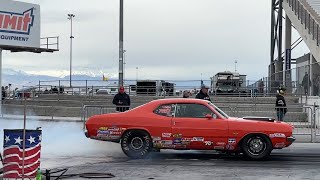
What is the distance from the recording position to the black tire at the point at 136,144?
12367 mm

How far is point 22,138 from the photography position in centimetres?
821

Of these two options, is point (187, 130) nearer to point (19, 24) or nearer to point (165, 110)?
point (165, 110)

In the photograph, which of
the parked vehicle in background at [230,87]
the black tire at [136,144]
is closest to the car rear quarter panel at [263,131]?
the black tire at [136,144]

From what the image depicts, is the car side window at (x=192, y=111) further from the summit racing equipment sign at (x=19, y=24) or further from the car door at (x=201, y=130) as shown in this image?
the summit racing equipment sign at (x=19, y=24)

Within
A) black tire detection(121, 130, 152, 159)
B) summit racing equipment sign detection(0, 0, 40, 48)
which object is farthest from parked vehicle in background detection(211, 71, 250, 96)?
black tire detection(121, 130, 152, 159)

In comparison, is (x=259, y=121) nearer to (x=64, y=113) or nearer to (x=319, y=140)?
(x=319, y=140)

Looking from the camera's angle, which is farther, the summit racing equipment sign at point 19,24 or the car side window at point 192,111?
the summit racing equipment sign at point 19,24

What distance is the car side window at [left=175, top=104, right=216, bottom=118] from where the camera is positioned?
1239 centimetres

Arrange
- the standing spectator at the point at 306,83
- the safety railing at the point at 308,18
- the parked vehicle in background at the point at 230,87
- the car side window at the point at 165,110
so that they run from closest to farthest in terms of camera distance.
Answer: the car side window at the point at 165,110, the standing spectator at the point at 306,83, the safety railing at the point at 308,18, the parked vehicle in background at the point at 230,87

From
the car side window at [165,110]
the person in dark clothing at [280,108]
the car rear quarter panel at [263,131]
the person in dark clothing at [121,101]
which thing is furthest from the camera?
the person in dark clothing at [280,108]

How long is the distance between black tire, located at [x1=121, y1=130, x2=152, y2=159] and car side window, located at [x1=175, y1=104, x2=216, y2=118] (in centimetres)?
93

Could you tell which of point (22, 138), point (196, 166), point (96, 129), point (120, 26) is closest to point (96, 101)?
point (120, 26)

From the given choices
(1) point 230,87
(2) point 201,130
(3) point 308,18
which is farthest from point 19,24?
(2) point 201,130

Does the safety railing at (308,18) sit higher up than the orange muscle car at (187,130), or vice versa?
the safety railing at (308,18)
